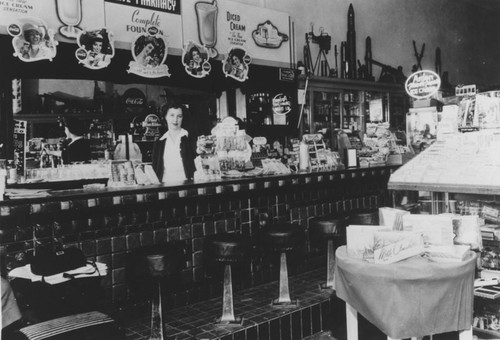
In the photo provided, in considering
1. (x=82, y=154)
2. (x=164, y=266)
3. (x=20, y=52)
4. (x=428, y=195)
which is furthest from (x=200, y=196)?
(x=82, y=154)

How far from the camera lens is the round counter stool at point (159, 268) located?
2959mm

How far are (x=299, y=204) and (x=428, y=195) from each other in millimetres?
1644

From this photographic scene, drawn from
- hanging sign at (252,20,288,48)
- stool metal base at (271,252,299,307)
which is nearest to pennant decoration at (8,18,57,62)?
hanging sign at (252,20,288,48)

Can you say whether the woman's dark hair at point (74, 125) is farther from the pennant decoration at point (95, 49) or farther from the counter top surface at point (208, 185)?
the counter top surface at point (208, 185)

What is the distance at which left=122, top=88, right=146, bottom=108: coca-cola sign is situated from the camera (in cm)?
750

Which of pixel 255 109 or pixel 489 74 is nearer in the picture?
pixel 255 109

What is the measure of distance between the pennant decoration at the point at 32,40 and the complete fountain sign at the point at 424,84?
373cm

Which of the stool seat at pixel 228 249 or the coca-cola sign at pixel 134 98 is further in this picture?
the coca-cola sign at pixel 134 98

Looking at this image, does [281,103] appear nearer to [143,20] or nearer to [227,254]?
[143,20]

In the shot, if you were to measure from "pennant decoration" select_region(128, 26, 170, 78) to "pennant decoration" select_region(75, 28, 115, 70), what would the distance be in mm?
319

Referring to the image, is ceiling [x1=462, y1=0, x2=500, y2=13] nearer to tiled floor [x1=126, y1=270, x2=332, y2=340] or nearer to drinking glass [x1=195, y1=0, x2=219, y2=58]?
drinking glass [x1=195, y1=0, x2=219, y2=58]

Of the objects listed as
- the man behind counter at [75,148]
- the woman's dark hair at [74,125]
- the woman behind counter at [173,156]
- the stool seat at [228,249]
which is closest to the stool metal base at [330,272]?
the stool seat at [228,249]

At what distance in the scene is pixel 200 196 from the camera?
3.97 meters

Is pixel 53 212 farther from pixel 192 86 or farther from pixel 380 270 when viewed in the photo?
pixel 192 86
